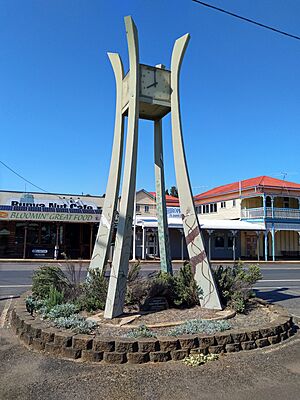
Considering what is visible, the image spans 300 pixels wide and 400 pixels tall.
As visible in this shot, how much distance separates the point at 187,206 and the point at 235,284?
1985 millimetres

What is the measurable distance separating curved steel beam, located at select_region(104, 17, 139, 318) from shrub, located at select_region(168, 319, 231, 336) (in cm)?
129

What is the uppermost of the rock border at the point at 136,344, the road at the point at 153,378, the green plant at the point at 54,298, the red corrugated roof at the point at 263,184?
the red corrugated roof at the point at 263,184

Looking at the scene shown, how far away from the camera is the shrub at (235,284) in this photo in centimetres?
724

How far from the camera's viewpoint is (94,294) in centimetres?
696

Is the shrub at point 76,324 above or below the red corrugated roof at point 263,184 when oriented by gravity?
below

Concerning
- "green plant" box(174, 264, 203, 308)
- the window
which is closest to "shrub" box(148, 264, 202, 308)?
"green plant" box(174, 264, 203, 308)

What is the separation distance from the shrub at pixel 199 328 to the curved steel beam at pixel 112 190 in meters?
2.87

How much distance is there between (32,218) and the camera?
26156 millimetres

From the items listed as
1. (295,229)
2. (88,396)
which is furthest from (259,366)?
(295,229)

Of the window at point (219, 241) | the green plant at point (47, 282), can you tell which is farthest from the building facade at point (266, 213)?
the green plant at point (47, 282)

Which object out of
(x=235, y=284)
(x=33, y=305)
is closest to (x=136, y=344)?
(x=33, y=305)

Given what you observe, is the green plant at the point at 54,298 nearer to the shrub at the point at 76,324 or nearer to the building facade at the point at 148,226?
the shrub at the point at 76,324

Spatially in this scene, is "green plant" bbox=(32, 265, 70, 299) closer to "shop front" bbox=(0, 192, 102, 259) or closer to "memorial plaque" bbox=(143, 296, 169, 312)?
"memorial plaque" bbox=(143, 296, 169, 312)

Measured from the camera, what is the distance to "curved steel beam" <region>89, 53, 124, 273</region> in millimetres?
7953
